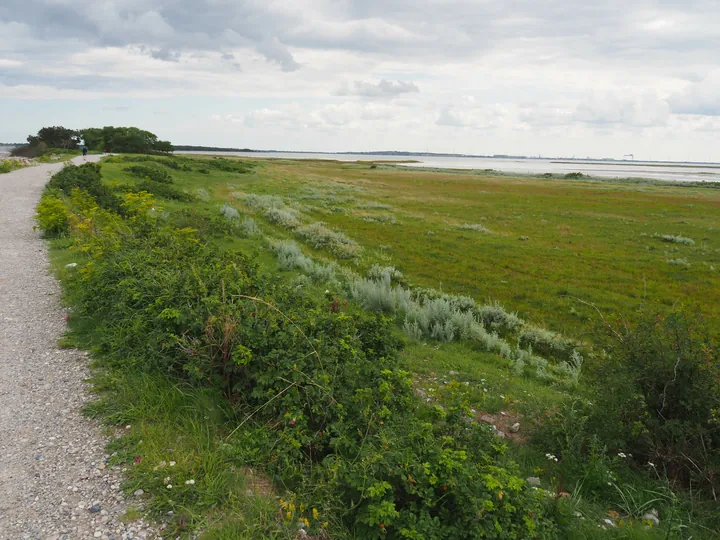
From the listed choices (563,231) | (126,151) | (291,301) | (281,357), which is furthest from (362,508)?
(126,151)

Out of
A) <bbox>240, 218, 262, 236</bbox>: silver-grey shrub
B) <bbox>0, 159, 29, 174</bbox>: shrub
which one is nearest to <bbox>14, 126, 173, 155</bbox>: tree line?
<bbox>0, 159, 29, 174</bbox>: shrub

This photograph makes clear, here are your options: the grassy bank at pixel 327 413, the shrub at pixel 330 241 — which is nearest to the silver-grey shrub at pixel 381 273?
the shrub at pixel 330 241

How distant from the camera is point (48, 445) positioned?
14.9 ft

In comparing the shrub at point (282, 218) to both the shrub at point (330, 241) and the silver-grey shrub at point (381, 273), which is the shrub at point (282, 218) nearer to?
the shrub at point (330, 241)

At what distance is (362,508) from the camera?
3.74 meters

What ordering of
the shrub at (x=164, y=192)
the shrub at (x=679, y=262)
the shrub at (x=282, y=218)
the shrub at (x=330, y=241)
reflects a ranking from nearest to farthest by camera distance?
the shrub at (x=330, y=241) → the shrub at (x=679, y=262) → the shrub at (x=282, y=218) → the shrub at (x=164, y=192)

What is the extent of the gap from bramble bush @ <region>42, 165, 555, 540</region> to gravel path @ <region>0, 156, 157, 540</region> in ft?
2.18

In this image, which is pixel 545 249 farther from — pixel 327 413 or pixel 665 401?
pixel 327 413

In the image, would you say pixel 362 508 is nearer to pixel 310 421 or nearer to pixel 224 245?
pixel 310 421

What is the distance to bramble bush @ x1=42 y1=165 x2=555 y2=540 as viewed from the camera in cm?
367

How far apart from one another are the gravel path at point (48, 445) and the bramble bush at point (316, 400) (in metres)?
0.67

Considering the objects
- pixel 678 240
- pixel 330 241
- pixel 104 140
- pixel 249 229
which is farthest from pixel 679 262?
pixel 104 140

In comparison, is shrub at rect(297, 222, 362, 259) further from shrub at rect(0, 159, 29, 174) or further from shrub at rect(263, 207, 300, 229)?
shrub at rect(0, 159, 29, 174)

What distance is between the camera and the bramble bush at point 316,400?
12.1ft
